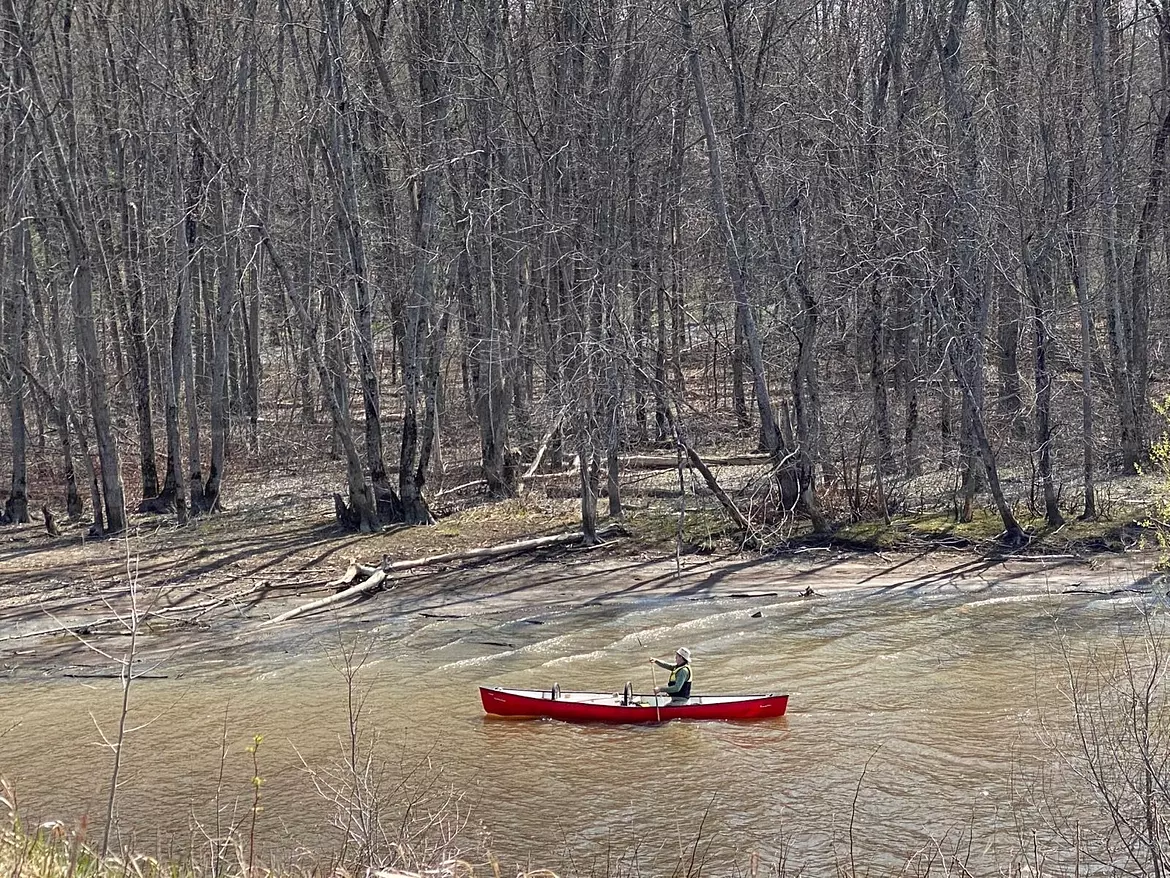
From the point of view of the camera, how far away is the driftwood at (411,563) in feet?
56.3

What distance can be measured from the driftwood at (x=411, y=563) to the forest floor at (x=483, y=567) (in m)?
0.12

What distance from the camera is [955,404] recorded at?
23.5 metres

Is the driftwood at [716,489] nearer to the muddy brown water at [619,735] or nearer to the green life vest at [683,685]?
the muddy brown water at [619,735]

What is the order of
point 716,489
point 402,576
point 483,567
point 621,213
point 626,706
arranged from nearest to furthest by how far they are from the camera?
point 626,706, point 402,576, point 483,567, point 716,489, point 621,213

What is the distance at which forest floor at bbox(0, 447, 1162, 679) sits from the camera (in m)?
16.7

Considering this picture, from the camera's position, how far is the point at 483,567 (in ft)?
64.2

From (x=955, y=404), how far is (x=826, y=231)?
4569mm

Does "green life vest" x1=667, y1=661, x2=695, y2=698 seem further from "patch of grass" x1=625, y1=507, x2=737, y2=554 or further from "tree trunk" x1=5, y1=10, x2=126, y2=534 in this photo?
"tree trunk" x1=5, y1=10, x2=126, y2=534

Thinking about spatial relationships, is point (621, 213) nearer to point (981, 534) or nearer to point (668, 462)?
point (668, 462)

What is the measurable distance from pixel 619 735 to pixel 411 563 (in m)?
7.51

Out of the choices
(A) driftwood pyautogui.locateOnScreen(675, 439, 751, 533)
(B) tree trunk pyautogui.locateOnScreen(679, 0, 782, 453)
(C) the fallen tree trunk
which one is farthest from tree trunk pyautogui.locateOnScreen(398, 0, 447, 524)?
(C) the fallen tree trunk

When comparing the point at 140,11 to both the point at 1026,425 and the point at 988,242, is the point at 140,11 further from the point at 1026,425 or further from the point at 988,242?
the point at 1026,425

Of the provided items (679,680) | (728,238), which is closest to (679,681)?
(679,680)

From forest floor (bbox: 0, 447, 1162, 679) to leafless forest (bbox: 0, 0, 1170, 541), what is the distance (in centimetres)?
76
